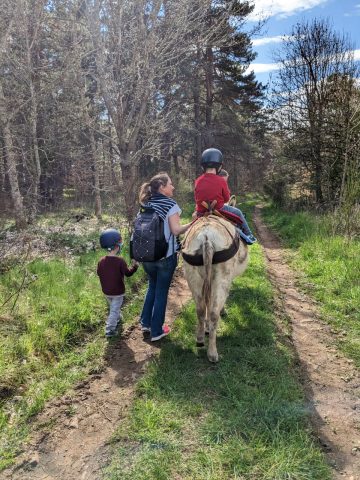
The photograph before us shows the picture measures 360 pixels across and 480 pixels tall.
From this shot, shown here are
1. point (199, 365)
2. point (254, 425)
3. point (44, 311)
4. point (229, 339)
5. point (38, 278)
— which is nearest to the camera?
point (254, 425)

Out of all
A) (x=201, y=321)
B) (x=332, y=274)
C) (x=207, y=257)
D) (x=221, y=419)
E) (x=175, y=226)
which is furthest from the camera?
(x=332, y=274)

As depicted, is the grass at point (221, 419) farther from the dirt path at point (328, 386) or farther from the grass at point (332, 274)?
the grass at point (332, 274)

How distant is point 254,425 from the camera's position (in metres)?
3.10

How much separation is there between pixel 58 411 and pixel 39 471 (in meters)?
0.72

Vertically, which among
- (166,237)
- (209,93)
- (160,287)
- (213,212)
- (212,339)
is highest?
(209,93)

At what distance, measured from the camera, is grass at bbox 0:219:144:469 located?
352 centimetres

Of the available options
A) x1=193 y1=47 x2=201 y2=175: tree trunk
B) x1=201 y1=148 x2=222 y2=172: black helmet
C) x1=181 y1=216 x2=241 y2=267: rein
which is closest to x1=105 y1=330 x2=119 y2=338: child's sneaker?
x1=181 y1=216 x2=241 y2=267: rein

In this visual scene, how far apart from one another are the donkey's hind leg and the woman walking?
577mm

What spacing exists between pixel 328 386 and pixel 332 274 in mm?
3632

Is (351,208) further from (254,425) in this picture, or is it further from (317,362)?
(254,425)

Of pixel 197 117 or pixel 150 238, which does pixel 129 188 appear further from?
pixel 197 117

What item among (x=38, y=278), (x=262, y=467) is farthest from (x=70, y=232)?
(x=262, y=467)

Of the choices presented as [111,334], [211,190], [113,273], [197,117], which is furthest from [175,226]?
[197,117]

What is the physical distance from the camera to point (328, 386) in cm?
385
